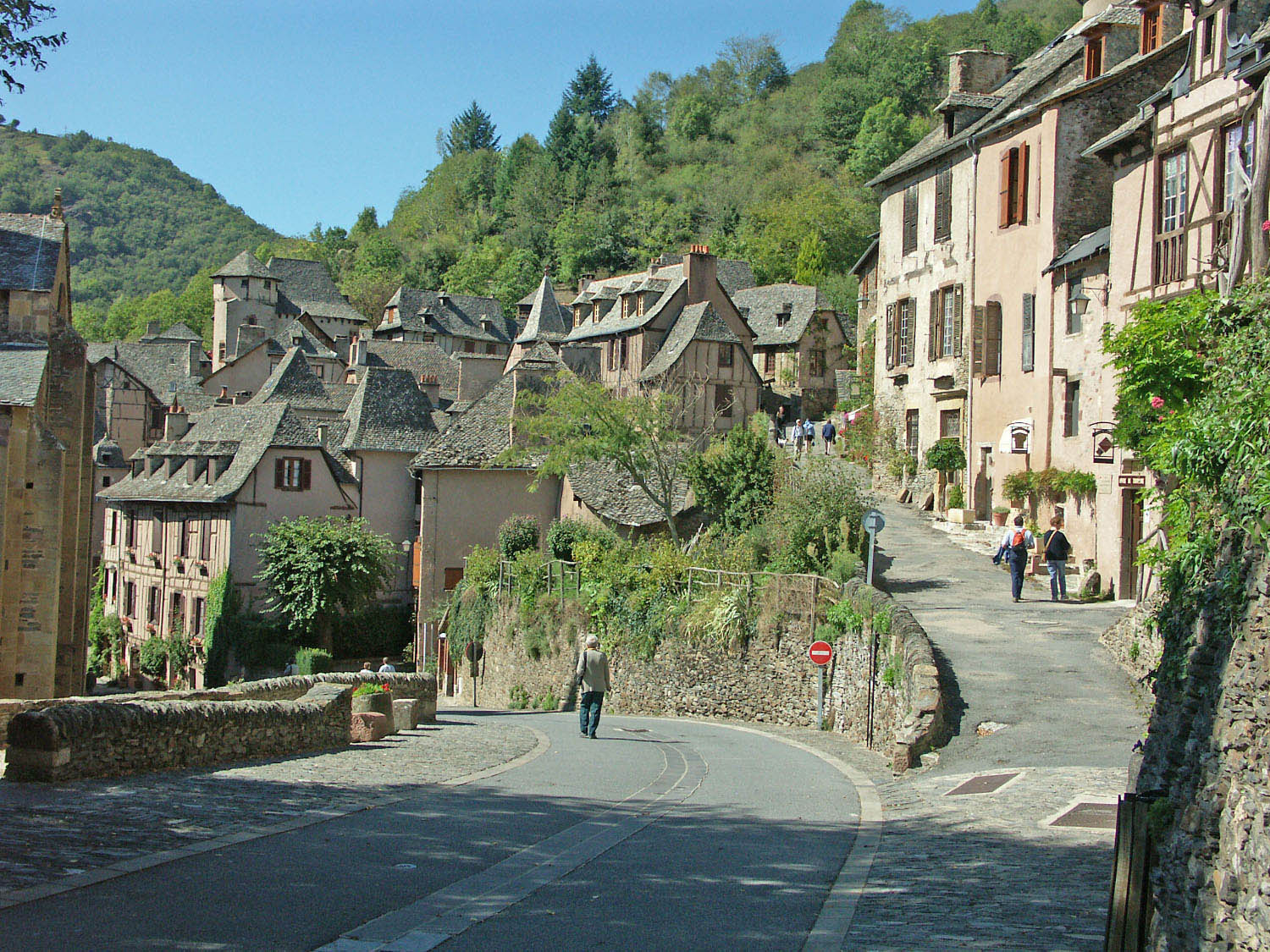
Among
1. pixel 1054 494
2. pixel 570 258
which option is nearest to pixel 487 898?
pixel 1054 494

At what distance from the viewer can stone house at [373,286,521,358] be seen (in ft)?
309

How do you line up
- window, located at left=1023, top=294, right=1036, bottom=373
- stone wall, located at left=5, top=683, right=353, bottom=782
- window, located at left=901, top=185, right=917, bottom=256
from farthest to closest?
window, located at left=901, top=185, right=917, bottom=256
window, located at left=1023, top=294, right=1036, bottom=373
stone wall, located at left=5, top=683, right=353, bottom=782

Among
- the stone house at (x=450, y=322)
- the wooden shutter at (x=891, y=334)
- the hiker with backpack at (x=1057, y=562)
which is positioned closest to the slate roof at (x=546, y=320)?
the stone house at (x=450, y=322)

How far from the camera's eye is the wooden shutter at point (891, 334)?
3741 centimetres

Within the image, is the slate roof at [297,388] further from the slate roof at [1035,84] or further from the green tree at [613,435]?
the slate roof at [1035,84]

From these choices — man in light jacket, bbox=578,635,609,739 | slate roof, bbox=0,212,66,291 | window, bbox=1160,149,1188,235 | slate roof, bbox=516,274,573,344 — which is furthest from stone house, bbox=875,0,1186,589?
slate roof, bbox=516,274,573,344

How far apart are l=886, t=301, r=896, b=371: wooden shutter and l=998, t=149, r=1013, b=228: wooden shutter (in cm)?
682

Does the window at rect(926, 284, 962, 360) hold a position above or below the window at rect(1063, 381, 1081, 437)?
above

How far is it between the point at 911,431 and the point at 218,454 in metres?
24.8

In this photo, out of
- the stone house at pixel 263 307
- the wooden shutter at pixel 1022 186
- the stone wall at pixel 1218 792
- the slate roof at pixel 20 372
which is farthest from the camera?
the stone house at pixel 263 307

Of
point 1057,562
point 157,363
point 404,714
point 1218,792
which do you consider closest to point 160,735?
point 404,714

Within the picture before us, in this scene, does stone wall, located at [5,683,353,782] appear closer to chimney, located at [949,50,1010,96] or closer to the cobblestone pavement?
the cobblestone pavement

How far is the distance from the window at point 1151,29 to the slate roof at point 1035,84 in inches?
9.3

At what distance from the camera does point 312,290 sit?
106 meters
